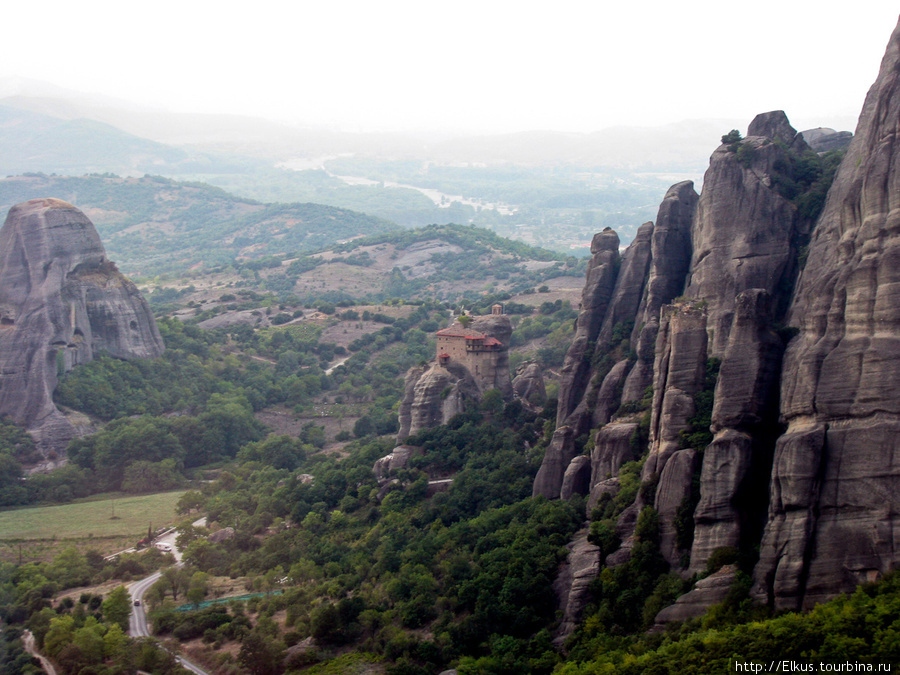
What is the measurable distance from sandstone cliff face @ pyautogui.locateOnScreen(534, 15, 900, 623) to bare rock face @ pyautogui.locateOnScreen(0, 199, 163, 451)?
159 ft

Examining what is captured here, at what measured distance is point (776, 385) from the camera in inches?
1194

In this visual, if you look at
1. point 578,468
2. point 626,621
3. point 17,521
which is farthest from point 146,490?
point 626,621

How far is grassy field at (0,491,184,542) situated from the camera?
5931 centimetres

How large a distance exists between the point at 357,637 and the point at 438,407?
66.1 ft

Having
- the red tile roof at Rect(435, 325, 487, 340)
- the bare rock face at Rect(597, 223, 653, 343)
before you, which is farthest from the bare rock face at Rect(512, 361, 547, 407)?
the bare rock face at Rect(597, 223, 653, 343)

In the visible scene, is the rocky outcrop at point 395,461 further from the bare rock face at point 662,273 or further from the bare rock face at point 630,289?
the bare rock face at point 662,273

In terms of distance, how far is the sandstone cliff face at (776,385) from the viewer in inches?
1035

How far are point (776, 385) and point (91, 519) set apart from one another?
4582 cm

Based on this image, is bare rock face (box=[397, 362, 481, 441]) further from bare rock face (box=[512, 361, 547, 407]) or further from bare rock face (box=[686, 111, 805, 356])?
bare rock face (box=[686, 111, 805, 356])

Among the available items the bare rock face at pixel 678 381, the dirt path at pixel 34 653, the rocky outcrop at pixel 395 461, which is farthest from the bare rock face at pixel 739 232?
the dirt path at pixel 34 653

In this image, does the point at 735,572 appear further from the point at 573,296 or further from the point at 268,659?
the point at 573,296

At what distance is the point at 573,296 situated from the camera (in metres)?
112

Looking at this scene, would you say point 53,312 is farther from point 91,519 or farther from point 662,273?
point 662,273

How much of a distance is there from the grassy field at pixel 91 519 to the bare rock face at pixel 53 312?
10.0 m
